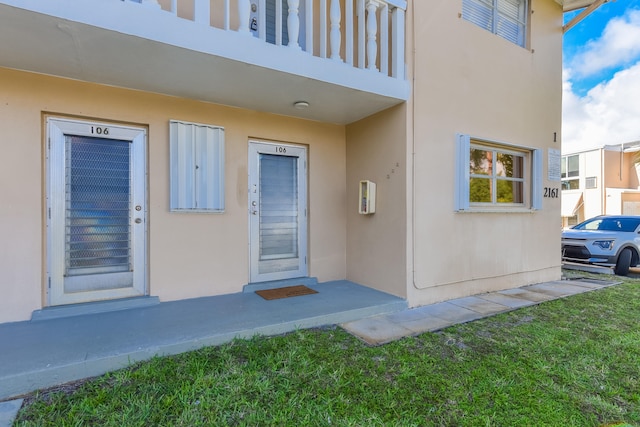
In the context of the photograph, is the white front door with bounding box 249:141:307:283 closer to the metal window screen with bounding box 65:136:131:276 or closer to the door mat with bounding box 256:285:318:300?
the door mat with bounding box 256:285:318:300

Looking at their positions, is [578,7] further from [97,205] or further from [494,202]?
[97,205]

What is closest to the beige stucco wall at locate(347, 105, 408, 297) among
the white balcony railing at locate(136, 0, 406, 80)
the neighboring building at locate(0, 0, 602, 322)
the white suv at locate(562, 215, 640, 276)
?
the neighboring building at locate(0, 0, 602, 322)

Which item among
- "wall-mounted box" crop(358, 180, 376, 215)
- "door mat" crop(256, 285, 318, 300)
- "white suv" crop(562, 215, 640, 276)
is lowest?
"door mat" crop(256, 285, 318, 300)

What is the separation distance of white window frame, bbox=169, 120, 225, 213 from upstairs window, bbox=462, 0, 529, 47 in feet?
14.0

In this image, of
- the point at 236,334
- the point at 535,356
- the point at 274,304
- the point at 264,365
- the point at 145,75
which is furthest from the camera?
the point at 274,304

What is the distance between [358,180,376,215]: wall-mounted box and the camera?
447 centimetres

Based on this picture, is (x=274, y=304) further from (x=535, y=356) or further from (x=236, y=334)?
(x=535, y=356)

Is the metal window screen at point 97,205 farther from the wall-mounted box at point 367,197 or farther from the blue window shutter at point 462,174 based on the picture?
the blue window shutter at point 462,174

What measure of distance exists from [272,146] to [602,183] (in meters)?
20.6

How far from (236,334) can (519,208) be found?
500cm

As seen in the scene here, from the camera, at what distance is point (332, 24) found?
3.68 m

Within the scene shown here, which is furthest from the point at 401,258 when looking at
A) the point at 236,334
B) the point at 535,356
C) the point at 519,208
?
the point at 519,208

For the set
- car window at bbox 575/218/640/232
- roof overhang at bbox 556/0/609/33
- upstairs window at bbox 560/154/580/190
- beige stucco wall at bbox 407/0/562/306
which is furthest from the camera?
upstairs window at bbox 560/154/580/190

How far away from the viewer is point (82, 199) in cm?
356
